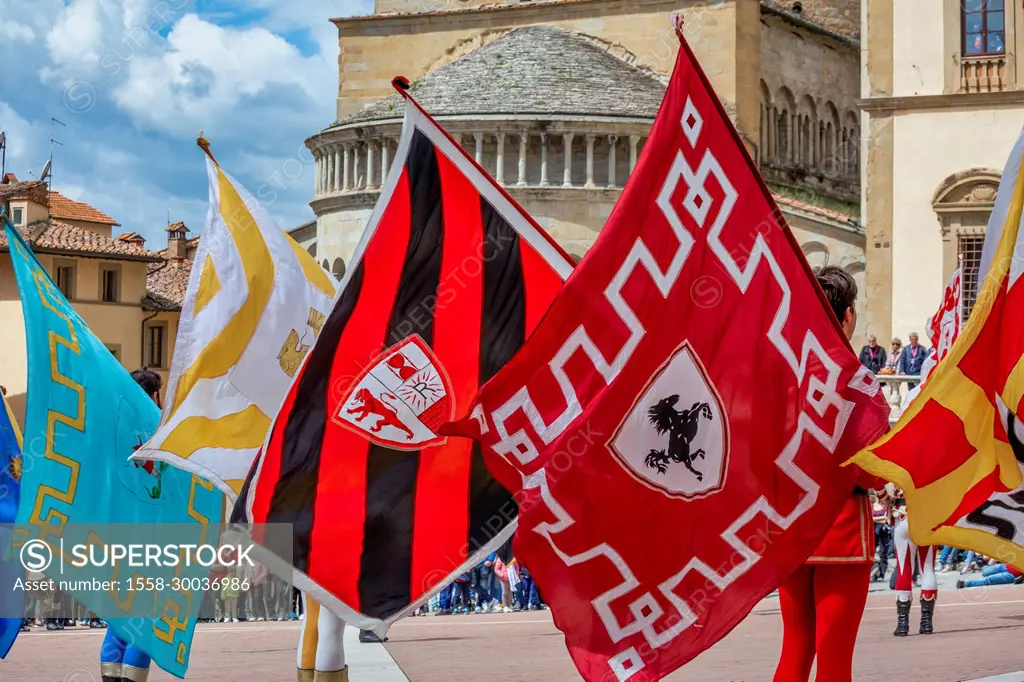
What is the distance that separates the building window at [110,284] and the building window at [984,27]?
1243 inches

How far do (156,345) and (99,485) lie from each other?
49069 millimetres

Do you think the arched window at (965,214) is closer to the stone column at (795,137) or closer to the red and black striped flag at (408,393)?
the stone column at (795,137)

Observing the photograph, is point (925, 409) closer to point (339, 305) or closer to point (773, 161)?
point (339, 305)

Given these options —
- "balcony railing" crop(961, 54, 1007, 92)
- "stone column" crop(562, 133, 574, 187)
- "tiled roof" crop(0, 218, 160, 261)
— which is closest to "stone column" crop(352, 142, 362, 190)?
"stone column" crop(562, 133, 574, 187)

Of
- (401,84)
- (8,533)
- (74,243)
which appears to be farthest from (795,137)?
(401,84)

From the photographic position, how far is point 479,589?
22.5 meters

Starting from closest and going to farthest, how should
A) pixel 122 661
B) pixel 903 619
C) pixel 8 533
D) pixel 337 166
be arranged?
pixel 122 661, pixel 8 533, pixel 903 619, pixel 337 166

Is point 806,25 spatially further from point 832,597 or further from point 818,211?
point 832,597

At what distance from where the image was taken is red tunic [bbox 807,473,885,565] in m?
6.73

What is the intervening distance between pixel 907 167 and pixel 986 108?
1926mm

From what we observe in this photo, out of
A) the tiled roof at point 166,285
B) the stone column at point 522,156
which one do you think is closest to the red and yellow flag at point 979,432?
the stone column at point 522,156

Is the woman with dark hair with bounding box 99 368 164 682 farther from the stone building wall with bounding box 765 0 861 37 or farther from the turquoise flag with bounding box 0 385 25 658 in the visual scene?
the stone building wall with bounding box 765 0 861 37

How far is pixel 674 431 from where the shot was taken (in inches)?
275

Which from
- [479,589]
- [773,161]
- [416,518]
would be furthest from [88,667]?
[773,161]
